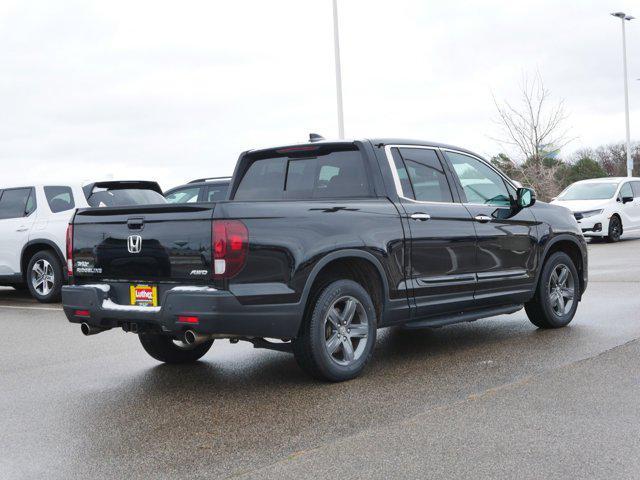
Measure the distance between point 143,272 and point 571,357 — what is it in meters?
3.47

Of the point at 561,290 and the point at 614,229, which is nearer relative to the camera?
the point at 561,290

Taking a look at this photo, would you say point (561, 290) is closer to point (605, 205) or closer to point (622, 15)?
point (605, 205)

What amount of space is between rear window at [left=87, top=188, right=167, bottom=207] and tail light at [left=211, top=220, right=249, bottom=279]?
6.17 m

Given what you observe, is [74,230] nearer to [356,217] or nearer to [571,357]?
[356,217]

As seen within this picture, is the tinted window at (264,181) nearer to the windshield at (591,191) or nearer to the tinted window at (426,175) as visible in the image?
the tinted window at (426,175)

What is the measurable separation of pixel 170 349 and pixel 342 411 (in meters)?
2.26

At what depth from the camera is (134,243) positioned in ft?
20.2

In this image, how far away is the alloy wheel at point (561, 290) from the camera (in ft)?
28.0

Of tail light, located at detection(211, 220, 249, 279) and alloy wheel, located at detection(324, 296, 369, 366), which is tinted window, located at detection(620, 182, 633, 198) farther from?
tail light, located at detection(211, 220, 249, 279)

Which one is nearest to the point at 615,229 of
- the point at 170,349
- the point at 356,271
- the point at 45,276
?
the point at 45,276

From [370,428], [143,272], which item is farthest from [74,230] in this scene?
[370,428]

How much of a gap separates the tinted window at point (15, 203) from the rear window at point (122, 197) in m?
1.34

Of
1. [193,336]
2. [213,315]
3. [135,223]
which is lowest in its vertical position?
[193,336]

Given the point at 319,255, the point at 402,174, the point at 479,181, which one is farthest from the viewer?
the point at 479,181
